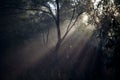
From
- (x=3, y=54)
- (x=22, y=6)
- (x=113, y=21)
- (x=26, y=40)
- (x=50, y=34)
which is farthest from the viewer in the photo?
(x=50, y=34)

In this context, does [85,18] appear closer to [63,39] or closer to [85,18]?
[85,18]

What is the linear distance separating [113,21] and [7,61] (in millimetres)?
13436

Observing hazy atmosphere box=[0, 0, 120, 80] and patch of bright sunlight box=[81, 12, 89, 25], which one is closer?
hazy atmosphere box=[0, 0, 120, 80]

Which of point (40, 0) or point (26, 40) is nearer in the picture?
point (40, 0)

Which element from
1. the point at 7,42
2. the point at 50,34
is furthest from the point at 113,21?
the point at 50,34

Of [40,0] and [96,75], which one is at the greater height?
[40,0]

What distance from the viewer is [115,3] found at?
15.9 m

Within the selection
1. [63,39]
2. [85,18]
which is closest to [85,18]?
[85,18]

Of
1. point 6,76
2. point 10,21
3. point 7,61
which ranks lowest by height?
point 7,61

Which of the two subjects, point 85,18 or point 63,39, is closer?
point 63,39

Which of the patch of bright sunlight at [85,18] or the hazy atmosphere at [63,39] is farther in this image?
the patch of bright sunlight at [85,18]

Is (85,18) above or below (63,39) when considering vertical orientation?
above

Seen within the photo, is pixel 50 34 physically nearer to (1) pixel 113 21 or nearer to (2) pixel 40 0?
(2) pixel 40 0

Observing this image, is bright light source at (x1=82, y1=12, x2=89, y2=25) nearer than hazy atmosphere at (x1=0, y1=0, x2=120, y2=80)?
No
